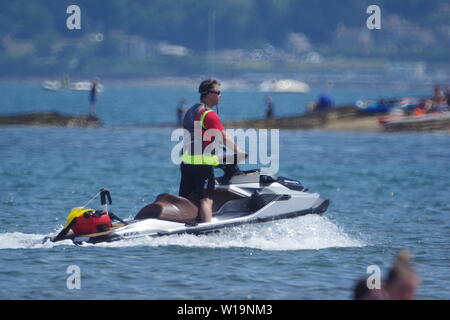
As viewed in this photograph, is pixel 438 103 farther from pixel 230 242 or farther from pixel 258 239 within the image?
pixel 230 242

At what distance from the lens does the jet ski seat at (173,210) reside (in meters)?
13.0

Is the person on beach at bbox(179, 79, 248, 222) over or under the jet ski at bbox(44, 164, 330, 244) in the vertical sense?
over

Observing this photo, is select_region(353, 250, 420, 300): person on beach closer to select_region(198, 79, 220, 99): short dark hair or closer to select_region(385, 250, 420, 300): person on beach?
select_region(385, 250, 420, 300): person on beach

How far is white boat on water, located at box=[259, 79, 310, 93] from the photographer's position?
182 metres

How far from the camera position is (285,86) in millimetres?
182000

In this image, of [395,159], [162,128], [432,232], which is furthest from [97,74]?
[432,232]

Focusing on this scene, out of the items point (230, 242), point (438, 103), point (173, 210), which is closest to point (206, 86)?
point (173, 210)

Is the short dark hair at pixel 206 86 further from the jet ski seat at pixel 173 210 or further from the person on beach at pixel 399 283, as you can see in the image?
the person on beach at pixel 399 283

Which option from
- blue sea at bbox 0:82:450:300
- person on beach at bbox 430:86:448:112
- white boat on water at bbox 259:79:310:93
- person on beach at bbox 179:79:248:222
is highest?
white boat on water at bbox 259:79:310:93

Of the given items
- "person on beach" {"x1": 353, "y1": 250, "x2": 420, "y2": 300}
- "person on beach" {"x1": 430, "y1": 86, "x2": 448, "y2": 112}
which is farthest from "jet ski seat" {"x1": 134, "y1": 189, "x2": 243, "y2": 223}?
"person on beach" {"x1": 430, "y1": 86, "x2": 448, "y2": 112}

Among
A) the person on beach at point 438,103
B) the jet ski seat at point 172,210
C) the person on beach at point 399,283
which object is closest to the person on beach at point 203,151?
the jet ski seat at point 172,210

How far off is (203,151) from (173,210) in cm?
81

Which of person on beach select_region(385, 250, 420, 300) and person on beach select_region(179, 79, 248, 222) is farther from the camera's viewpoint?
person on beach select_region(179, 79, 248, 222)

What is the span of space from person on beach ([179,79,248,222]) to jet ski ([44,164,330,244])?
174 millimetres
